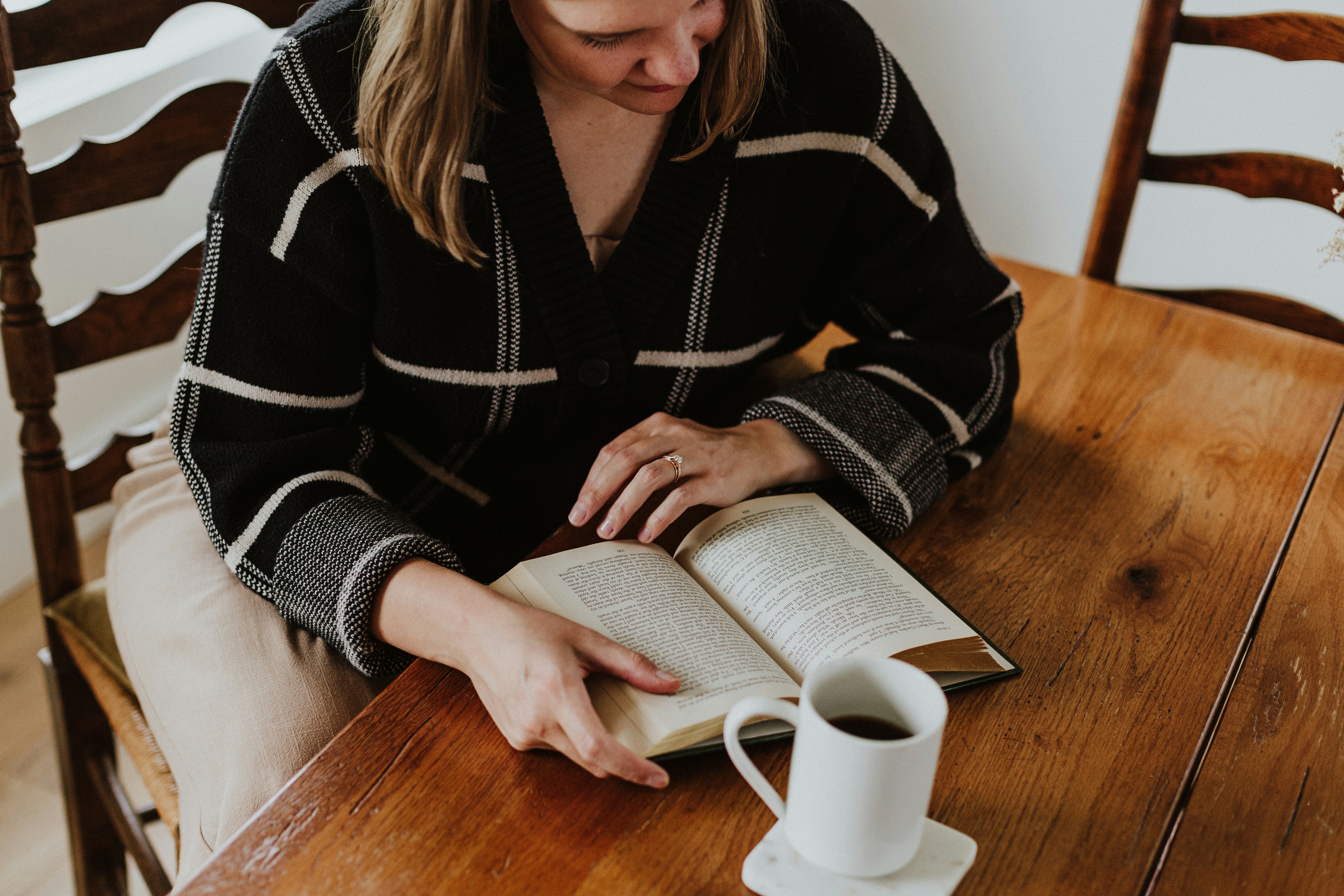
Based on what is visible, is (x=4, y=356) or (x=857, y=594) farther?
(x=4, y=356)

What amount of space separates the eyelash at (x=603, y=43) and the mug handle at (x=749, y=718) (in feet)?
1.58

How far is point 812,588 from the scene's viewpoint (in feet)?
2.58

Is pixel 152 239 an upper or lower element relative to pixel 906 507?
lower

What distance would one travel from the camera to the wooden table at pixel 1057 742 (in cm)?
62

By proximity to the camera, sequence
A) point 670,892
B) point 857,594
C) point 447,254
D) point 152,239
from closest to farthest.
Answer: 1. point 670,892
2. point 857,594
3. point 447,254
4. point 152,239

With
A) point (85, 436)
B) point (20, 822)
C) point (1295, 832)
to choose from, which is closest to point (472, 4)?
point (1295, 832)

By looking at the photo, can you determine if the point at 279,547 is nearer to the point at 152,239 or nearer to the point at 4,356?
the point at 4,356

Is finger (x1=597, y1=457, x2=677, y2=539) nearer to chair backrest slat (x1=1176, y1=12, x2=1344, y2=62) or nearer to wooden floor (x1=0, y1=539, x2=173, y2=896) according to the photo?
chair backrest slat (x1=1176, y1=12, x2=1344, y2=62)

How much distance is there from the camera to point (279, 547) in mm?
849

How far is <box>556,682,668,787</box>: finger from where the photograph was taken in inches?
25.5

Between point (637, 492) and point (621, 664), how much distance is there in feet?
0.65

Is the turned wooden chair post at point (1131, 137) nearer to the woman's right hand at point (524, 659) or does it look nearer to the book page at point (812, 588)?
the book page at point (812, 588)

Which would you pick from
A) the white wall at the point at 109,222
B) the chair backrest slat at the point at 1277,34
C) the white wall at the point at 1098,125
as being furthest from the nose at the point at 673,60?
the white wall at the point at 1098,125

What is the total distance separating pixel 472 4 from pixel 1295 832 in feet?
2.59
